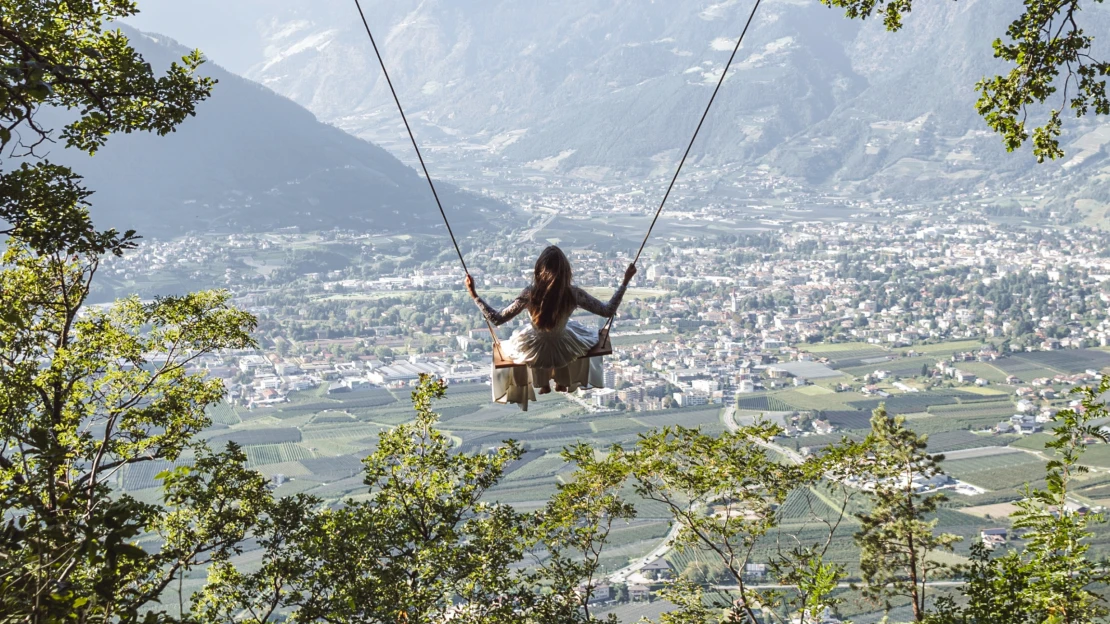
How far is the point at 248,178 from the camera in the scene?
88500mm

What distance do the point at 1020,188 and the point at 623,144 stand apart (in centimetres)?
5152

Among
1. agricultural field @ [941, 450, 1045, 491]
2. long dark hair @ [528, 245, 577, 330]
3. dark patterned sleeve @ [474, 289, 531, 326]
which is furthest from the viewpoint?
agricultural field @ [941, 450, 1045, 491]

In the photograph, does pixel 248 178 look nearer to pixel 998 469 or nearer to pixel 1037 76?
pixel 998 469

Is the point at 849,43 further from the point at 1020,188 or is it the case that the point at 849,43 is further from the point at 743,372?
the point at 743,372

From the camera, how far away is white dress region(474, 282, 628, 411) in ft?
14.3

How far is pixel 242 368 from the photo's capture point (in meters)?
47.6

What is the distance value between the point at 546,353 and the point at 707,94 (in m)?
141

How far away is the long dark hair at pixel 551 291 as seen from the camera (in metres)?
4.07

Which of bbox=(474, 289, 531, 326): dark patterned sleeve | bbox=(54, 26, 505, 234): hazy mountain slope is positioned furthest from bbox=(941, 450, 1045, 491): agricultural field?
bbox=(54, 26, 505, 234): hazy mountain slope

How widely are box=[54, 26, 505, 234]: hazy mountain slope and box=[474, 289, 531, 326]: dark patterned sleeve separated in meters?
76.6

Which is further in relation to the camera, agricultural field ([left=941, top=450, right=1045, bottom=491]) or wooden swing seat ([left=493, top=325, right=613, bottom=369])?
agricultural field ([left=941, top=450, right=1045, bottom=491])

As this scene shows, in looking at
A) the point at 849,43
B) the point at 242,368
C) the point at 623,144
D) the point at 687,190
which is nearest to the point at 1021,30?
the point at 242,368

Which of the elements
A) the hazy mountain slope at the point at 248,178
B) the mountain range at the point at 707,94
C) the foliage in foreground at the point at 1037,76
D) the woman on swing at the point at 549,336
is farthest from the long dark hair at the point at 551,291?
the mountain range at the point at 707,94

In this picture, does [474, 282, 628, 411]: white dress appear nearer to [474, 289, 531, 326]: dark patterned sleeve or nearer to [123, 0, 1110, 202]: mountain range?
[474, 289, 531, 326]: dark patterned sleeve
